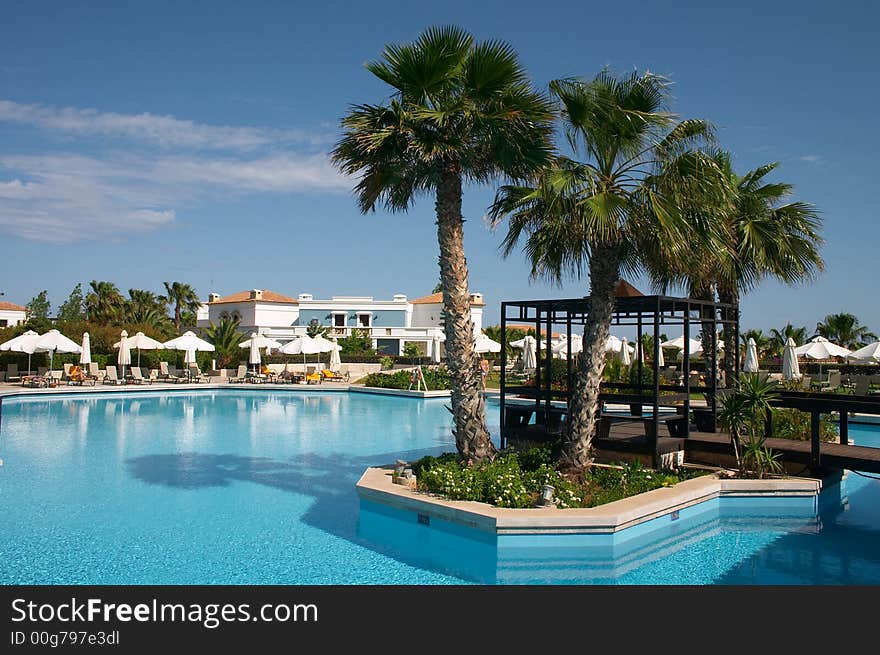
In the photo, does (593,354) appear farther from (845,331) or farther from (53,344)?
(845,331)

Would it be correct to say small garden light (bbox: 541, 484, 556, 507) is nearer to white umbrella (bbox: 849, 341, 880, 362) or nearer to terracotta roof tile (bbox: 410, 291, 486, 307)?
white umbrella (bbox: 849, 341, 880, 362)

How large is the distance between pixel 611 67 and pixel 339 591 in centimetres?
780

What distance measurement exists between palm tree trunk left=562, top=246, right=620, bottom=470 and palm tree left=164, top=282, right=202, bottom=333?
64091mm

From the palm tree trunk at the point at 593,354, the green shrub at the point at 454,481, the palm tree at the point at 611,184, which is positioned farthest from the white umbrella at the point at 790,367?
the green shrub at the point at 454,481

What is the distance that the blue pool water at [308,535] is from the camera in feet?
23.8

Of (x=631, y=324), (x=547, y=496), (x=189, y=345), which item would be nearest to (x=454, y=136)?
(x=547, y=496)

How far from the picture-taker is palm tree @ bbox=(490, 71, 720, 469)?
9.05m

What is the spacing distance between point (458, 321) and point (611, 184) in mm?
2988

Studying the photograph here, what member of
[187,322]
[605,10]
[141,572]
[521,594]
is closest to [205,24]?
[605,10]

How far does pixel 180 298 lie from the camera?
6806cm

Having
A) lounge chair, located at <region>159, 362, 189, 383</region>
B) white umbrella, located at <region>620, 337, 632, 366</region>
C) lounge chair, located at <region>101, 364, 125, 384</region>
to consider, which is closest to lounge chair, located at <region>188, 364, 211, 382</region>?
lounge chair, located at <region>159, 362, 189, 383</region>

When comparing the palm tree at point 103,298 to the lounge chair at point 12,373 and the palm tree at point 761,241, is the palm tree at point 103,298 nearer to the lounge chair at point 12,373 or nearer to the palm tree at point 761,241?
the lounge chair at point 12,373

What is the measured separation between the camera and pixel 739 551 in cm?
816

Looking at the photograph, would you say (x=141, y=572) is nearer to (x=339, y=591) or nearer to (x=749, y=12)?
(x=339, y=591)
